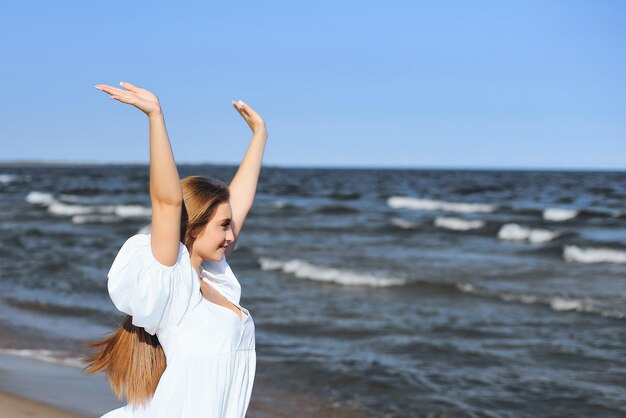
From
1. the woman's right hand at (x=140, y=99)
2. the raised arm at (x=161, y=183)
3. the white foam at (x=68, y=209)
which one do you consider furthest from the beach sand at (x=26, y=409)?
the white foam at (x=68, y=209)

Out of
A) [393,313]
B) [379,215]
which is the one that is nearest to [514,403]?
[393,313]

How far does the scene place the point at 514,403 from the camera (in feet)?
21.7

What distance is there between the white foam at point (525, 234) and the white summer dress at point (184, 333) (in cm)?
1800

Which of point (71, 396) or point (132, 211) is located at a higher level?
point (71, 396)

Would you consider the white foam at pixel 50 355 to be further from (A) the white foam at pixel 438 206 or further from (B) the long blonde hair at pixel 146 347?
(A) the white foam at pixel 438 206

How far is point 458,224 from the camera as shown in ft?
78.9

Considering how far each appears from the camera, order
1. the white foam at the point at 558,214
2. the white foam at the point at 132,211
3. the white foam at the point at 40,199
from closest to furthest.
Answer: the white foam at the point at 558,214
the white foam at the point at 132,211
the white foam at the point at 40,199

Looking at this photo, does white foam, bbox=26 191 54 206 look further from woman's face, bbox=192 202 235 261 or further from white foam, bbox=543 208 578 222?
woman's face, bbox=192 202 235 261

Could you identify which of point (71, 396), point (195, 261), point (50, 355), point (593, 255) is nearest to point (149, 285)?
point (195, 261)

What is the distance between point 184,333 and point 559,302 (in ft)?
31.1

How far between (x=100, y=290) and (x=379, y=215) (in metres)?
17.2

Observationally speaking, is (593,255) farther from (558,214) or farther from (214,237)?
(214,237)

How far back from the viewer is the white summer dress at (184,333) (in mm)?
2439

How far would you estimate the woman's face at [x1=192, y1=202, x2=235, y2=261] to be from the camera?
267 centimetres
